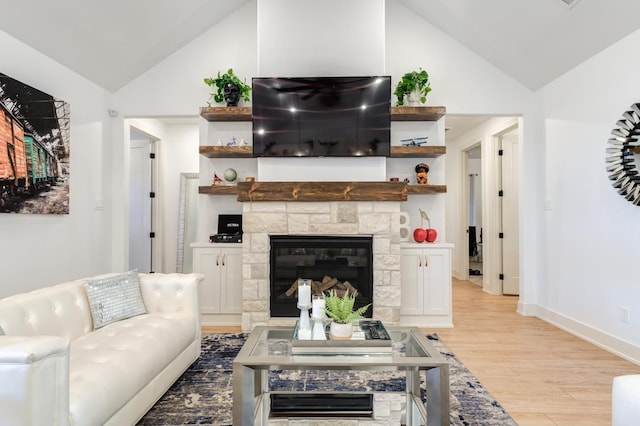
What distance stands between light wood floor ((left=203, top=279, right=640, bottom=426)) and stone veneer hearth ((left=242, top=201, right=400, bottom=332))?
18.6 inches

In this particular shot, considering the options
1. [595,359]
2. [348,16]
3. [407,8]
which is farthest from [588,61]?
[595,359]

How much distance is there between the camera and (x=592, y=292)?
3428mm

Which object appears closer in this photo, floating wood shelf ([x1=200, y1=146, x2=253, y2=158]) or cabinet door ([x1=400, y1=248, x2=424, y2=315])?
cabinet door ([x1=400, y1=248, x2=424, y2=315])

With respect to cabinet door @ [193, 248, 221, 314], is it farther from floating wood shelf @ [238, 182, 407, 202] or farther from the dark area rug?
Answer: the dark area rug

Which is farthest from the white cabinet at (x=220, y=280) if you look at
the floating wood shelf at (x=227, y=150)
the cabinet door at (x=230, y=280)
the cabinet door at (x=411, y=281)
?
the cabinet door at (x=411, y=281)

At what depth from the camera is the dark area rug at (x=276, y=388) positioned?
2.07 metres

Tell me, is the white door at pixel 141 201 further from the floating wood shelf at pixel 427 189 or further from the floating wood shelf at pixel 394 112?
the floating wood shelf at pixel 427 189

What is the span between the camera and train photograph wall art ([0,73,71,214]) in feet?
9.12

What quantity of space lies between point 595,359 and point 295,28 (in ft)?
13.7

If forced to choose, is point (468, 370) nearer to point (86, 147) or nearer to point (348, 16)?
point (348, 16)

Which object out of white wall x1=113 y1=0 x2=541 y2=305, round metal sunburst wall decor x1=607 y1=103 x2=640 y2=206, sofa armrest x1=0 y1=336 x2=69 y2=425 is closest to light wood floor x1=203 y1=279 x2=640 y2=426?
white wall x1=113 y1=0 x2=541 y2=305

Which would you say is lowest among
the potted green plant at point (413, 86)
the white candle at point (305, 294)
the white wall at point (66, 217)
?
the white candle at point (305, 294)

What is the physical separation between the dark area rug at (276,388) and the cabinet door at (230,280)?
A: 35.1 inches

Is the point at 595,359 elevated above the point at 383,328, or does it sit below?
below
